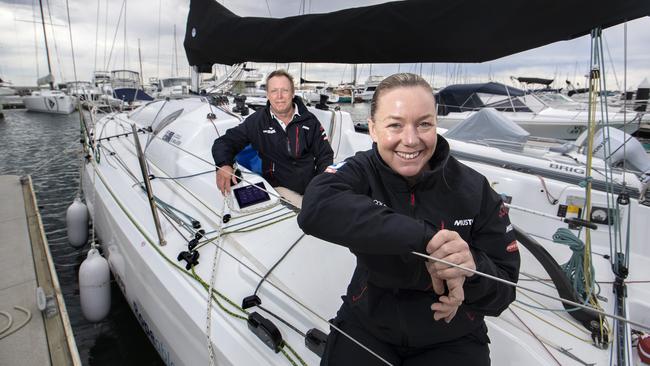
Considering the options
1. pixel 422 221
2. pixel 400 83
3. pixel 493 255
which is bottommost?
pixel 493 255

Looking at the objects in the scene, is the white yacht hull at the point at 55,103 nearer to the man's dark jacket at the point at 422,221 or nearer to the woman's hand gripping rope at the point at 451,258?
the man's dark jacket at the point at 422,221

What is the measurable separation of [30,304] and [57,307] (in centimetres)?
21

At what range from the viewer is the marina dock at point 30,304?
89.0 inches

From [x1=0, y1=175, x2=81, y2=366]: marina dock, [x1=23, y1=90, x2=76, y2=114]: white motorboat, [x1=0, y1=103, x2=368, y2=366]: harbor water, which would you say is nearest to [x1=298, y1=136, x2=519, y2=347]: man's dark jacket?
[x1=0, y1=175, x2=81, y2=366]: marina dock

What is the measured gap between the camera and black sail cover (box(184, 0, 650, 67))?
1.42 meters

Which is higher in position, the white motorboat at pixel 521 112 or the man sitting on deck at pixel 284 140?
the white motorboat at pixel 521 112

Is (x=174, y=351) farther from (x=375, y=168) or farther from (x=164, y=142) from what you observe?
(x=164, y=142)

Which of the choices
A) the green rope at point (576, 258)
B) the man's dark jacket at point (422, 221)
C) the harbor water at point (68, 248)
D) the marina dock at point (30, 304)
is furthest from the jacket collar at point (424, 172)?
the harbor water at point (68, 248)

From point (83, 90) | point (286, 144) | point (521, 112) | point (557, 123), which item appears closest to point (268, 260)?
point (286, 144)

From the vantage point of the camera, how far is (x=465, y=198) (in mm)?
1103

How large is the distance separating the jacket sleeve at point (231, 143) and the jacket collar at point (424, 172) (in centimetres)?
160

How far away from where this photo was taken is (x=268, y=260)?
199 cm

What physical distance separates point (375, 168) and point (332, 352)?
0.64 m

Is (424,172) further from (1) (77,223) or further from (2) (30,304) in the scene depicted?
(1) (77,223)
